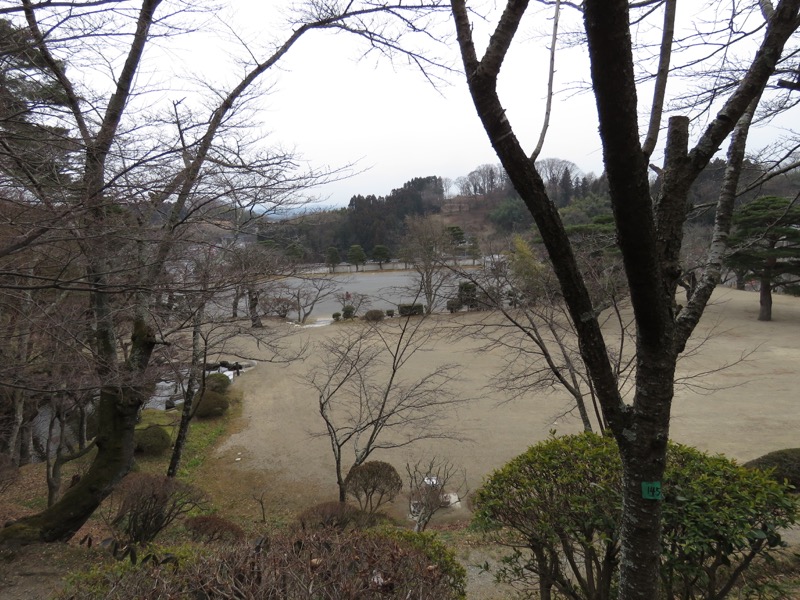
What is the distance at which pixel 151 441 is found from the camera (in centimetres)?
1052

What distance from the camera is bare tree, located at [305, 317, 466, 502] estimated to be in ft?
25.2

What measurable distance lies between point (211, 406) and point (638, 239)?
519 inches

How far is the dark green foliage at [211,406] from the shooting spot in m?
12.6

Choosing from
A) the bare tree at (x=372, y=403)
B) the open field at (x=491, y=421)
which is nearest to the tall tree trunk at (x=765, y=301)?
the open field at (x=491, y=421)

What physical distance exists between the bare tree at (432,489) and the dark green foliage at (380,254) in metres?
32.7

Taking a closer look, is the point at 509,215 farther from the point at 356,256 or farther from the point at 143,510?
the point at 143,510

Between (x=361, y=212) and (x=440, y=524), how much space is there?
4051 cm

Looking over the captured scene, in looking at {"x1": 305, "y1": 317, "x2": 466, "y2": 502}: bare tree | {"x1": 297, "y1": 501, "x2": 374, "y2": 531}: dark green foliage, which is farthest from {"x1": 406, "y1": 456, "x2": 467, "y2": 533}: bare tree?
{"x1": 297, "y1": 501, "x2": 374, "y2": 531}: dark green foliage

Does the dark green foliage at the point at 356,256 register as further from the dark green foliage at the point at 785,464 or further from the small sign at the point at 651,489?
the small sign at the point at 651,489

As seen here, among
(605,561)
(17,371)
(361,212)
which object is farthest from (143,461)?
(361,212)

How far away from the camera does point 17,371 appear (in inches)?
196

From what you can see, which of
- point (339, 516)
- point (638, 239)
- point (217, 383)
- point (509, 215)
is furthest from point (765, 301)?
point (638, 239)

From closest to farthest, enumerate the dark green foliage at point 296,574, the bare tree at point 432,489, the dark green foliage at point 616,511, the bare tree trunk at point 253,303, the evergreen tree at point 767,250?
the dark green foliage at point 296,574, the dark green foliage at point 616,511, the bare tree at point 432,489, the bare tree trunk at point 253,303, the evergreen tree at point 767,250

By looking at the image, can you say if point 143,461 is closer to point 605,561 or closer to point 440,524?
point 440,524
